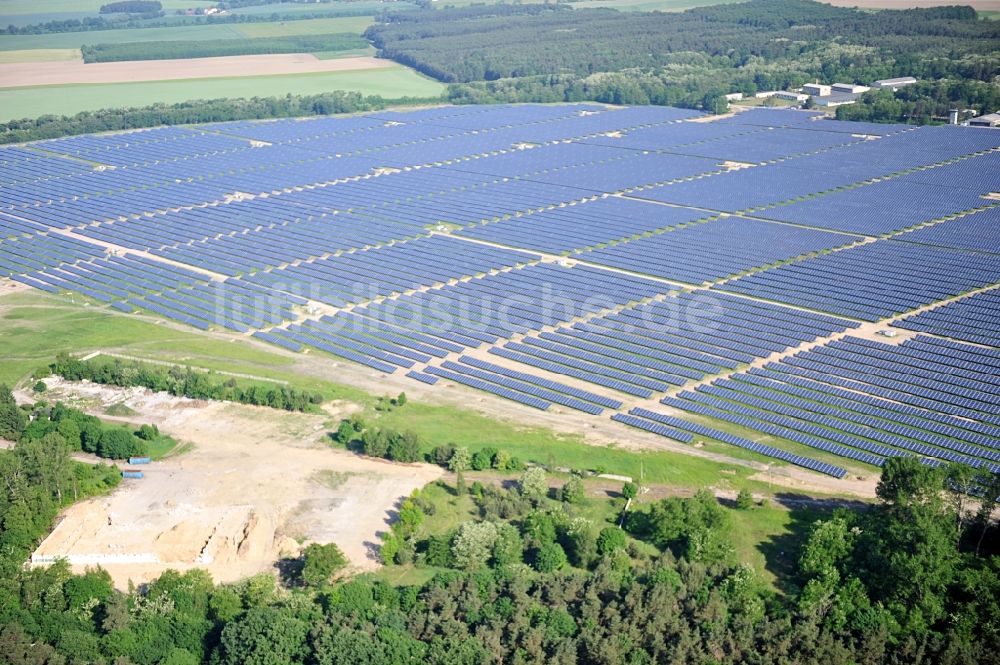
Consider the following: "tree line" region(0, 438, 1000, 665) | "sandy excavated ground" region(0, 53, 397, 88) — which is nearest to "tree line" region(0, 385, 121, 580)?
"tree line" region(0, 438, 1000, 665)

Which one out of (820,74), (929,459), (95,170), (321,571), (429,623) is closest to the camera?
(429,623)

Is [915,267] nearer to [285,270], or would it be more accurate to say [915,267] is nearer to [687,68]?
[285,270]

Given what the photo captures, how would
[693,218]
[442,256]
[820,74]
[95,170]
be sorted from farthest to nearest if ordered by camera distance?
1. [820,74]
2. [95,170]
3. [693,218]
4. [442,256]

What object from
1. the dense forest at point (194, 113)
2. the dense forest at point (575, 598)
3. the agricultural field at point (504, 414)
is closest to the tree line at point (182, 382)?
the agricultural field at point (504, 414)

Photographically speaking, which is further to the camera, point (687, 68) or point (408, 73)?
point (408, 73)

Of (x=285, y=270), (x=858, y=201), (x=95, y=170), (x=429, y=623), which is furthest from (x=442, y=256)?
(x=95, y=170)

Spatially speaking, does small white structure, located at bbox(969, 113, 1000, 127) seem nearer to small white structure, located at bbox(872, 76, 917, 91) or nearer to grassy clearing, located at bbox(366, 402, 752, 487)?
small white structure, located at bbox(872, 76, 917, 91)
